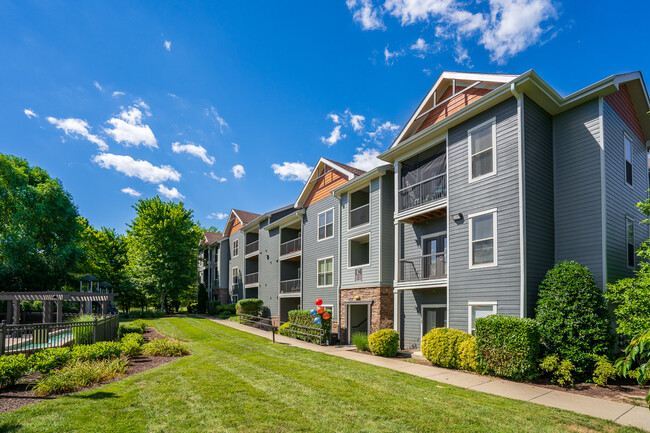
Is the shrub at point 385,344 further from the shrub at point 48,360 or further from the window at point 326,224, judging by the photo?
the shrub at point 48,360

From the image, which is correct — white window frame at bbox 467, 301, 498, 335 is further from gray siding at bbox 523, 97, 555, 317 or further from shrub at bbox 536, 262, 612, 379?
shrub at bbox 536, 262, 612, 379

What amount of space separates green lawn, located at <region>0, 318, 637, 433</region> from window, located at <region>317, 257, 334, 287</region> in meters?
10.2

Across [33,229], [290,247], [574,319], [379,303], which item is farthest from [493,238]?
[33,229]

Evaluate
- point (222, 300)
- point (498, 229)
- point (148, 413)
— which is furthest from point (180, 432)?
point (222, 300)

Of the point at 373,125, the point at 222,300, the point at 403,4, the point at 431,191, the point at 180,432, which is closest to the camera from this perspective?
Result: the point at 180,432

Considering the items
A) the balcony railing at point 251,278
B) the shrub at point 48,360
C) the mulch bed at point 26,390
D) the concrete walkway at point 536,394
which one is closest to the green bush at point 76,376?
the mulch bed at point 26,390

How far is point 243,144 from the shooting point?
23094 mm

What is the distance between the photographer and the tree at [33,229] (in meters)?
28.4

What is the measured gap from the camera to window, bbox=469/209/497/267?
1160 cm

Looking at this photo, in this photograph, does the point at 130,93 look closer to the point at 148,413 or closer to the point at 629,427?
the point at 148,413

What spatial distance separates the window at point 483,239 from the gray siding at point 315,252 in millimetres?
8576

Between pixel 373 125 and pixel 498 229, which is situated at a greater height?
pixel 373 125

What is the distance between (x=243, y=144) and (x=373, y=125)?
8.03 metres

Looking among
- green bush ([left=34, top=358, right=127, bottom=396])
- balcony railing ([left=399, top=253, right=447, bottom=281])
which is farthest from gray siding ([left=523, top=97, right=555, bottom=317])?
green bush ([left=34, top=358, right=127, bottom=396])
